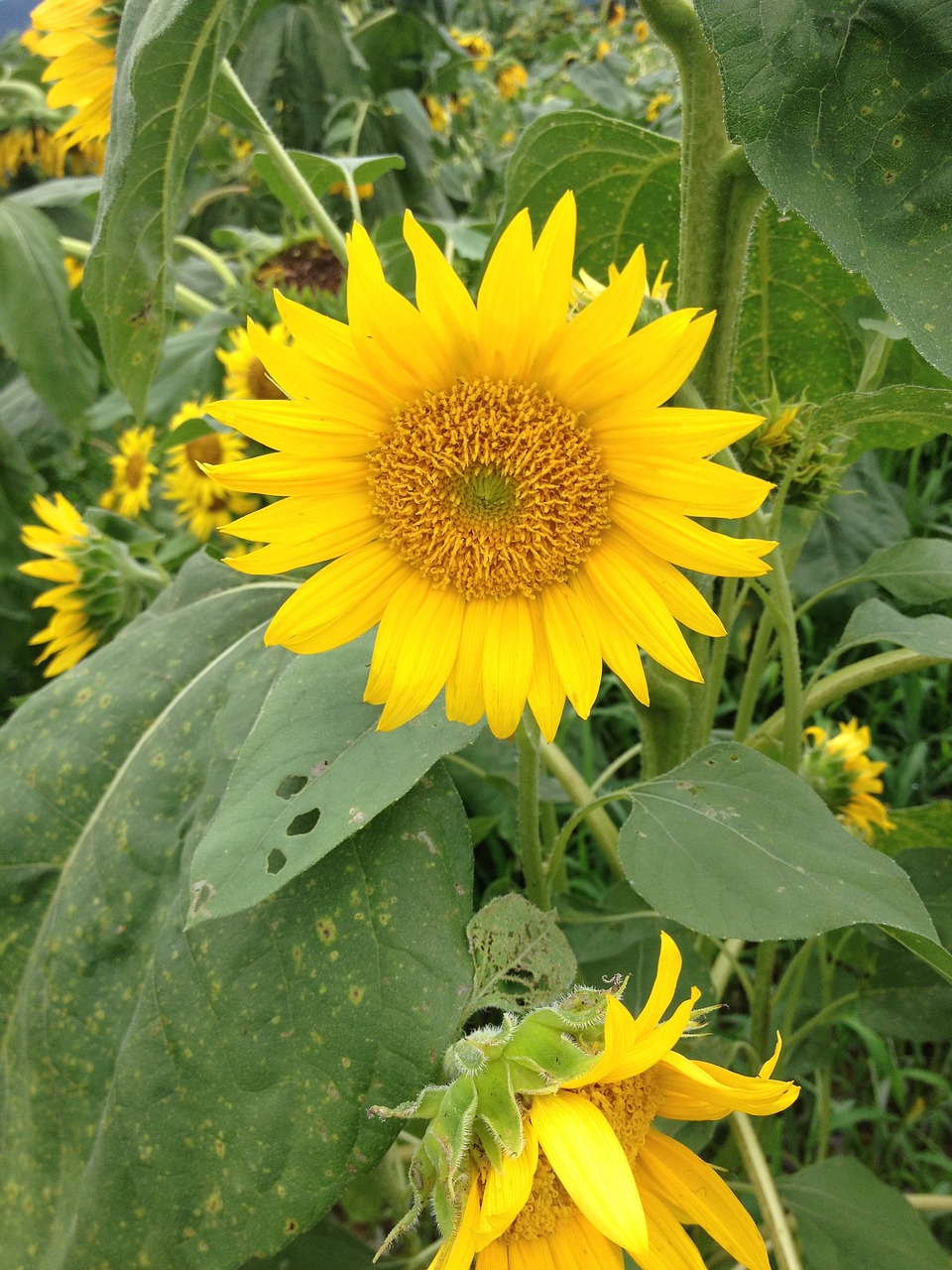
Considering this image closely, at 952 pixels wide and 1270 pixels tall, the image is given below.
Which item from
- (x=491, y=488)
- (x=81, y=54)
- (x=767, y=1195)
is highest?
(x=81, y=54)

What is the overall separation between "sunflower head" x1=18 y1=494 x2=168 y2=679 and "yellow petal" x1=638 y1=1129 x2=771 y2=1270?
2.62 ft

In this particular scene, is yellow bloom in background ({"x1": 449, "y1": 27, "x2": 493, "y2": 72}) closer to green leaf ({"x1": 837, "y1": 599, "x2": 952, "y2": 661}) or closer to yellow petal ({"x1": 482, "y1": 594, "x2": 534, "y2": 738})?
green leaf ({"x1": 837, "y1": 599, "x2": 952, "y2": 661})

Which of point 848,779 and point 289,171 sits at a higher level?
point 289,171

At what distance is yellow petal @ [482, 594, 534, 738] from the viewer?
51 cm

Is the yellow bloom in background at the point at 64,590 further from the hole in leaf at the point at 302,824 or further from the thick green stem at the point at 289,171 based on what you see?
the hole in leaf at the point at 302,824

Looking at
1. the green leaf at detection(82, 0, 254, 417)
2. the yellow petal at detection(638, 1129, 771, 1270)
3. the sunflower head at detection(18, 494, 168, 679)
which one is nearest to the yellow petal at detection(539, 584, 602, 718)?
the yellow petal at detection(638, 1129, 771, 1270)

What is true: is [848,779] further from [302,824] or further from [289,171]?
[289,171]

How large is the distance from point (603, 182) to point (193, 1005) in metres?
0.64

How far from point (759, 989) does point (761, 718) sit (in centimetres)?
74

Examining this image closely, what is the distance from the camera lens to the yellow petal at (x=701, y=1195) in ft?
1.49

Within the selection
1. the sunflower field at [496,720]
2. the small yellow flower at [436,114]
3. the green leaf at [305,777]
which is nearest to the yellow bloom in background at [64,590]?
the sunflower field at [496,720]

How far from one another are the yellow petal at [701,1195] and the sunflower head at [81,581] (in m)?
0.80

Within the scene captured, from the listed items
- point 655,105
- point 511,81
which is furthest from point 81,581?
point 511,81

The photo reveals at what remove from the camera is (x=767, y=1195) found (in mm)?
617
